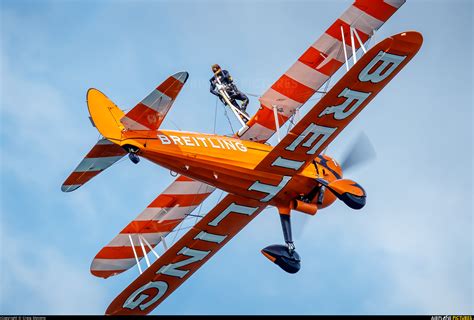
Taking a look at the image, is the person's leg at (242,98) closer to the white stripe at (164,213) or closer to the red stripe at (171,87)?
the white stripe at (164,213)

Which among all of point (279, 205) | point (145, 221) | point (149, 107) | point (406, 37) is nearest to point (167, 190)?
point (145, 221)

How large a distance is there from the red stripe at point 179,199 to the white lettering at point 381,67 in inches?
200

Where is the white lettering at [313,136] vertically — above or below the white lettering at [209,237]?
above

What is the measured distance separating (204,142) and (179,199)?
121 inches

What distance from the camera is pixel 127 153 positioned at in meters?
20.1

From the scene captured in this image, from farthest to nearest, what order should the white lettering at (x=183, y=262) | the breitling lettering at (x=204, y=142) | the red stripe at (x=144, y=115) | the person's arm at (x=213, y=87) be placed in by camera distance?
the person's arm at (x=213, y=87)
the white lettering at (x=183, y=262)
the breitling lettering at (x=204, y=142)
the red stripe at (x=144, y=115)

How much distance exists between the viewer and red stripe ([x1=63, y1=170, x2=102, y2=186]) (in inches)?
810

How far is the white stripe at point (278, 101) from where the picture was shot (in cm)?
2233

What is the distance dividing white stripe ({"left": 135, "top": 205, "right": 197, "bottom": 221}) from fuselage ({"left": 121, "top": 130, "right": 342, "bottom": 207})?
2.38 metres

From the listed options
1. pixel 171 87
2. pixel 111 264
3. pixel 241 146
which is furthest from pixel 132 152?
pixel 111 264

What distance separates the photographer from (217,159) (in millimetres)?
20406

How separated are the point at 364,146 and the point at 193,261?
4.47 metres

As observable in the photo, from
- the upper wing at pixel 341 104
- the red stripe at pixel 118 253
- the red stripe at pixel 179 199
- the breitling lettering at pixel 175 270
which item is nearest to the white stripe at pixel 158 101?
the upper wing at pixel 341 104

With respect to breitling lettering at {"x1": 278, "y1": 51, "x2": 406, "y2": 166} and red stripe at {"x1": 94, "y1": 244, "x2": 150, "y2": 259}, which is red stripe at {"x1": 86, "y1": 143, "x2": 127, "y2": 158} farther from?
red stripe at {"x1": 94, "y1": 244, "x2": 150, "y2": 259}
